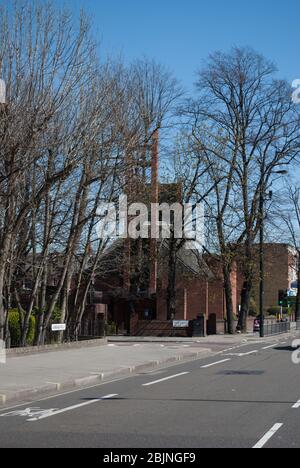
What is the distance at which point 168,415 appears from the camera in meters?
11.6

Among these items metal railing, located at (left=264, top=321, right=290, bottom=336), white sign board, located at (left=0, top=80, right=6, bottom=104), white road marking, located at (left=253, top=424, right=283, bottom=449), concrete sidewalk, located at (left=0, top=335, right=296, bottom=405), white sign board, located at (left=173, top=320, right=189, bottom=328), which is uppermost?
white sign board, located at (left=0, top=80, right=6, bottom=104)

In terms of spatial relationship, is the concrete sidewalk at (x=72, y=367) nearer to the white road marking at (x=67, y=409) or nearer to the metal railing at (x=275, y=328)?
the white road marking at (x=67, y=409)

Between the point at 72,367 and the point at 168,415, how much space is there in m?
8.71

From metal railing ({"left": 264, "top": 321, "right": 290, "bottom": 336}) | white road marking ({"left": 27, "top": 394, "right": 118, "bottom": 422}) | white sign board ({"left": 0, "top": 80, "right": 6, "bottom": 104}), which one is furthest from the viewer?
metal railing ({"left": 264, "top": 321, "right": 290, "bottom": 336})

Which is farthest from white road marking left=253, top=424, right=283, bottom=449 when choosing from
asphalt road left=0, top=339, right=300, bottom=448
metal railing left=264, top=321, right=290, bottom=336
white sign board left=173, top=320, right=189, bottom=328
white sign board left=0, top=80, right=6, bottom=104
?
metal railing left=264, top=321, right=290, bottom=336

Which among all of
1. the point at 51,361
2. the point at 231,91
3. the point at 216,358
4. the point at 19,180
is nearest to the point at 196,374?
the point at 51,361

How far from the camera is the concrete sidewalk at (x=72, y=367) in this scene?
15172 mm

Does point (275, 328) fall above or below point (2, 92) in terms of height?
below

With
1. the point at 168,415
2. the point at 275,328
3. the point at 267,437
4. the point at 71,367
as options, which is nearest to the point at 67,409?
the point at 168,415

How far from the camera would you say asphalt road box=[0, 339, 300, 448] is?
368 inches

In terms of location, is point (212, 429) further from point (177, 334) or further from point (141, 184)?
point (177, 334)

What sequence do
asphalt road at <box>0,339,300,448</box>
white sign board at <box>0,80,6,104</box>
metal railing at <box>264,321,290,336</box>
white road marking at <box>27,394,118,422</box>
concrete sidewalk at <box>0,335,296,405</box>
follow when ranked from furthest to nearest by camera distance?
metal railing at <box>264,321,290,336</box> → white sign board at <box>0,80,6,104</box> → concrete sidewalk at <box>0,335,296,405</box> → white road marking at <box>27,394,118,422</box> → asphalt road at <box>0,339,300,448</box>

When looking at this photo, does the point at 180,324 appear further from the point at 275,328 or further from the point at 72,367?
the point at 72,367

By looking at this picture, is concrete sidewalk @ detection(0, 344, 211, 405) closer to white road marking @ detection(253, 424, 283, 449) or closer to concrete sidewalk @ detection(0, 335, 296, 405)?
concrete sidewalk @ detection(0, 335, 296, 405)
